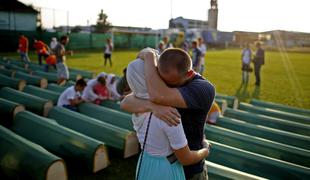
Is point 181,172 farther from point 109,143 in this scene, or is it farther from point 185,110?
point 109,143

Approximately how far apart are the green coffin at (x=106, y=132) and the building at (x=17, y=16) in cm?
3214

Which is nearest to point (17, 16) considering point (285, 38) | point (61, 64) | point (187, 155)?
point (61, 64)

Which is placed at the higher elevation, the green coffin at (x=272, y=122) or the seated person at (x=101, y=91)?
the seated person at (x=101, y=91)

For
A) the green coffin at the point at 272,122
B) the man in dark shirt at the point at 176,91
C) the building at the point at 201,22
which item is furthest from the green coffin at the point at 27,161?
the building at the point at 201,22

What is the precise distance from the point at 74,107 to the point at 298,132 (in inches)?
193

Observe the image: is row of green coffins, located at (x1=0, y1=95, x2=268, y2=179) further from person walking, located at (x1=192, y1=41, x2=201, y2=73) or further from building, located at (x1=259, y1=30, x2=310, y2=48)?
building, located at (x1=259, y1=30, x2=310, y2=48)

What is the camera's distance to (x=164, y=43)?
1438cm

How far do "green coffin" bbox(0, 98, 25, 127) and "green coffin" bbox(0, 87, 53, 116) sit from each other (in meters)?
0.53

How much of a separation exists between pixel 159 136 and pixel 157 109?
0.66 ft

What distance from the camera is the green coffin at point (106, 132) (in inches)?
194

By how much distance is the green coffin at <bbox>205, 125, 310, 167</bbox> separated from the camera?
4.28 metres

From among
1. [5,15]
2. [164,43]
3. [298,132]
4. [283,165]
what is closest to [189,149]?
[283,165]

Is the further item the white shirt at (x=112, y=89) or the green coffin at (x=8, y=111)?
the white shirt at (x=112, y=89)

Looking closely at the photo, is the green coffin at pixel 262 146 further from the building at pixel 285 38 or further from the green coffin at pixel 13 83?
the building at pixel 285 38
